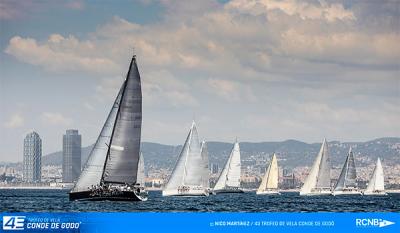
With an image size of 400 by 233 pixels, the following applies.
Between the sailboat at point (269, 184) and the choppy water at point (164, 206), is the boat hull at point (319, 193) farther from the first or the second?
the choppy water at point (164, 206)

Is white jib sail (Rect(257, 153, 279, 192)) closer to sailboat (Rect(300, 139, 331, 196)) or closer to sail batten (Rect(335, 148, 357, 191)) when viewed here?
sail batten (Rect(335, 148, 357, 191))

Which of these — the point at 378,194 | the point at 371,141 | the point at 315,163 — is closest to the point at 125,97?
the point at 371,141

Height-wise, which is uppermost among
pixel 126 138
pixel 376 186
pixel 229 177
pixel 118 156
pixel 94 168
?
pixel 229 177

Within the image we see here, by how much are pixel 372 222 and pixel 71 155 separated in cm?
2461

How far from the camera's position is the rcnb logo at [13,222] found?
18.3m

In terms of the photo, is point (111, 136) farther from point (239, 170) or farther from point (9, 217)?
point (239, 170)

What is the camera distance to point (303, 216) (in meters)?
18.5

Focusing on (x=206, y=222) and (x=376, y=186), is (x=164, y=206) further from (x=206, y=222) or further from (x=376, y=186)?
(x=376, y=186)

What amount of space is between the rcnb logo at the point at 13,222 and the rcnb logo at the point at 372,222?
6.26 meters

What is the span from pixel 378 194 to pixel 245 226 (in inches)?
2954

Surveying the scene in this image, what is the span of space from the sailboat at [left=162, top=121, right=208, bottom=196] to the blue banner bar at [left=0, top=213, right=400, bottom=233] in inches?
2032

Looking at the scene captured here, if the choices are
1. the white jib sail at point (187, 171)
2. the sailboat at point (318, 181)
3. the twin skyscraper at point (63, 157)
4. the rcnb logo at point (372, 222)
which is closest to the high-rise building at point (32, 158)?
the twin skyscraper at point (63, 157)

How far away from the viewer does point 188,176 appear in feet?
240

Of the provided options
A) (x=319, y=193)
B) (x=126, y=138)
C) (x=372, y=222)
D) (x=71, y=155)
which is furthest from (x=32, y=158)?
(x=319, y=193)
